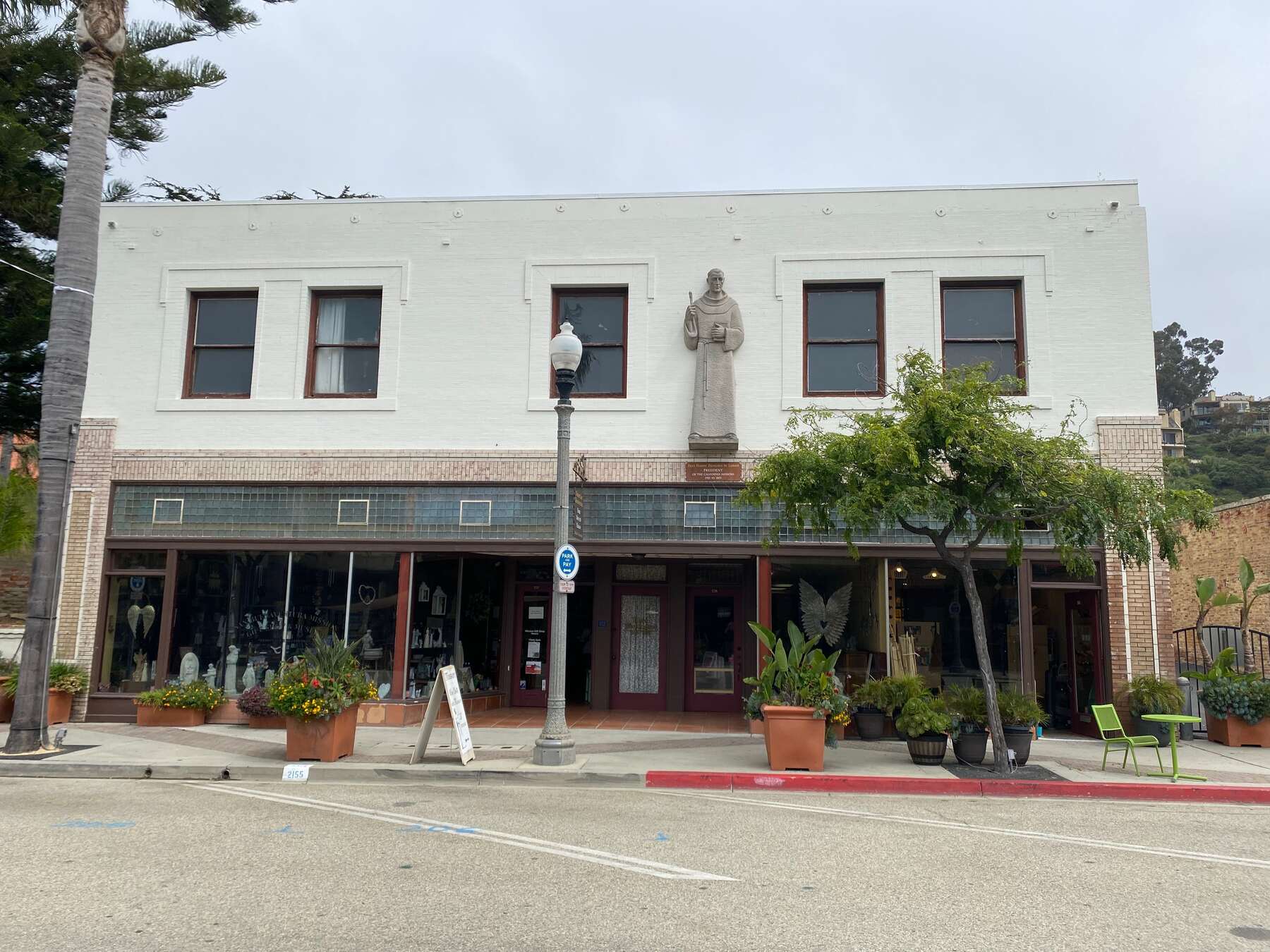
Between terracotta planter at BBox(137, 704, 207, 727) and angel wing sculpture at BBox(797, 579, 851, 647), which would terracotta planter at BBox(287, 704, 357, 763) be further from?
angel wing sculpture at BBox(797, 579, 851, 647)

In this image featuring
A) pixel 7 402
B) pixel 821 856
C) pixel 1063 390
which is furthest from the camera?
pixel 7 402

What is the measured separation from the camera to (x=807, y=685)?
471 inches

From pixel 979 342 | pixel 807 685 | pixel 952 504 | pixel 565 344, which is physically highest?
pixel 979 342

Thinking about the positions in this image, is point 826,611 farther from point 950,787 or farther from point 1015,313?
point 1015,313

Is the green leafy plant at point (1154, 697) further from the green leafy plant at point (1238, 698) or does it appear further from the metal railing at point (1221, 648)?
the metal railing at point (1221, 648)

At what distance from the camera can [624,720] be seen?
15945mm

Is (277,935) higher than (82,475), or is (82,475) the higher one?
(82,475)

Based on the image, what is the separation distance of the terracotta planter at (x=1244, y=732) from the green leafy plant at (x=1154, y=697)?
0.82 m

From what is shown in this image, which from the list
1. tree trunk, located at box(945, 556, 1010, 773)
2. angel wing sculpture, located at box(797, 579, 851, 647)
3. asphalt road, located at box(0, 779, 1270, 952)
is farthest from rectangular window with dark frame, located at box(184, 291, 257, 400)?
tree trunk, located at box(945, 556, 1010, 773)

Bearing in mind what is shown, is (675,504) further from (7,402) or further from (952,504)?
(7,402)

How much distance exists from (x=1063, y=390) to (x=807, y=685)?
21.0ft

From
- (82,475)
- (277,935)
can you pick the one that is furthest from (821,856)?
(82,475)

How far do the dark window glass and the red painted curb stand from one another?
9701mm

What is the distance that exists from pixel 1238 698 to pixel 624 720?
28.7 feet
